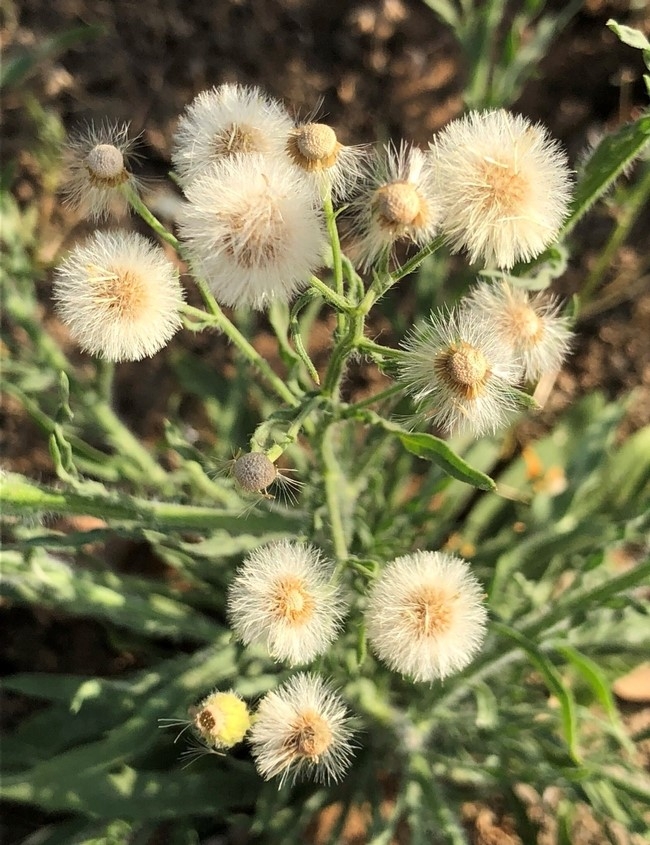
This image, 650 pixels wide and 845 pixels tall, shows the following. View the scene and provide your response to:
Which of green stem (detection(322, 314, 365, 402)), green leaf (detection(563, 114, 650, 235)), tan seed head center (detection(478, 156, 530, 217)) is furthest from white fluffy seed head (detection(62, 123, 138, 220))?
green leaf (detection(563, 114, 650, 235))

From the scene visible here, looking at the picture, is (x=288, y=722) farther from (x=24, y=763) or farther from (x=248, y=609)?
(x=24, y=763)

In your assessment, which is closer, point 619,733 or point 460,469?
point 460,469

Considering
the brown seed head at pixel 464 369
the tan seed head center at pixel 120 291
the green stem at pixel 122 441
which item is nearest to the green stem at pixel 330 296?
the brown seed head at pixel 464 369

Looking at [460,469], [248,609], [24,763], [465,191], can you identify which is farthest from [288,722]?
[24,763]

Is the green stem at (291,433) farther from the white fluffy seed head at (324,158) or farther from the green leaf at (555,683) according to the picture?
the green leaf at (555,683)

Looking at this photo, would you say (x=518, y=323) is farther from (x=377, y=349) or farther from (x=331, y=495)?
(x=331, y=495)

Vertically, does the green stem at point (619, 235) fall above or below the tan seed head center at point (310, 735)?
above

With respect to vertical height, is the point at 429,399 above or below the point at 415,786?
above
